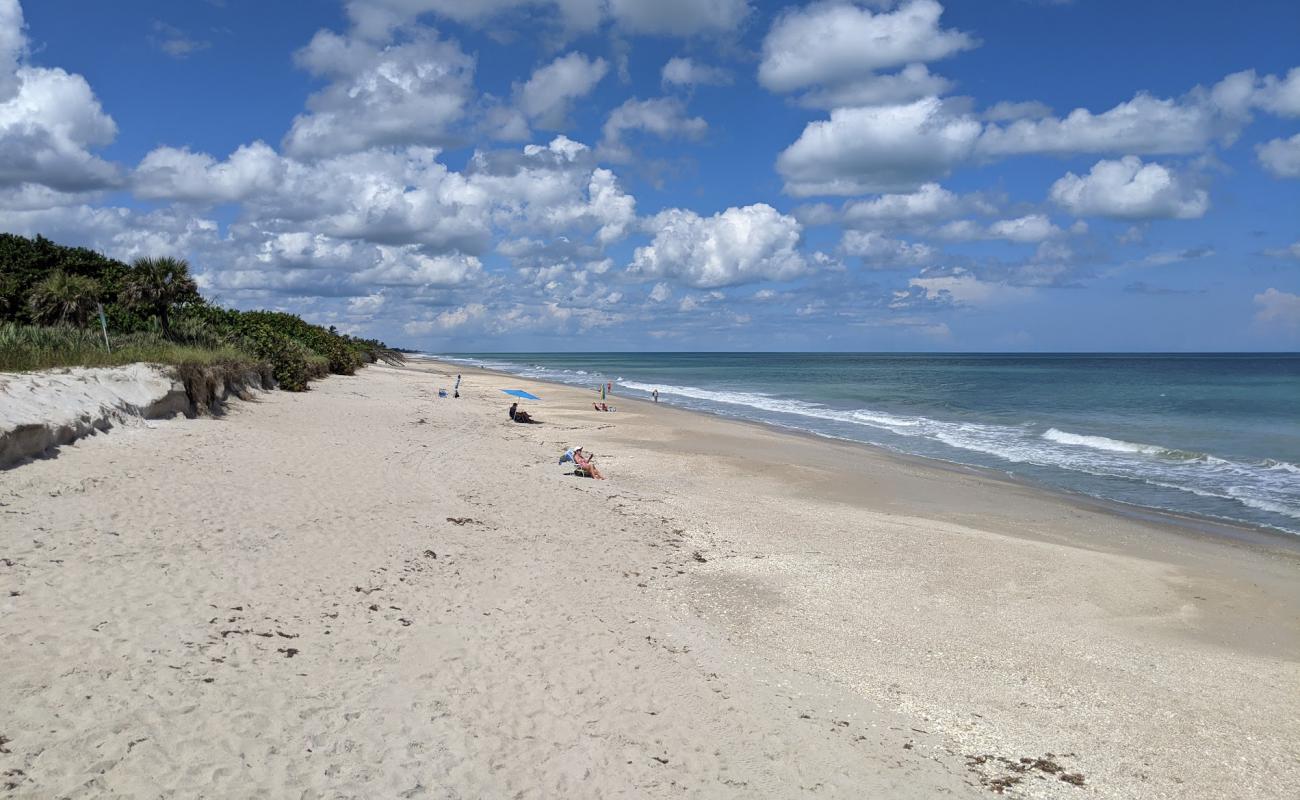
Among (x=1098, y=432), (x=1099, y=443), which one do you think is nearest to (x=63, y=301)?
(x=1099, y=443)

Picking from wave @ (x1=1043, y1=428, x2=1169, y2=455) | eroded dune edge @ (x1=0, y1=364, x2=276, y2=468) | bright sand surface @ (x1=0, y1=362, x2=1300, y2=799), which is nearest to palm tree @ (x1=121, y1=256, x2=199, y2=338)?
eroded dune edge @ (x1=0, y1=364, x2=276, y2=468)

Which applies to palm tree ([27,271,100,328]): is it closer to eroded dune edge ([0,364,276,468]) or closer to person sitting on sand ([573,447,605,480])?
eroded dune edge ([0,364,276,468])

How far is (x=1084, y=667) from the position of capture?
823 centimetres

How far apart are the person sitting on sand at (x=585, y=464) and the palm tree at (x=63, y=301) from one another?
17378 mm

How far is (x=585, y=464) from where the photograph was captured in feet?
56.7

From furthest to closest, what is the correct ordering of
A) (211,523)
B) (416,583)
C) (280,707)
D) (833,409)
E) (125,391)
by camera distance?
(833,409) → (125,391) → (211,523) → (416,583) → (280,707)

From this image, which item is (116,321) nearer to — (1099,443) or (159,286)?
(159,286)

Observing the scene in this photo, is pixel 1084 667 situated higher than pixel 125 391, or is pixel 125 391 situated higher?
pixel 125 391

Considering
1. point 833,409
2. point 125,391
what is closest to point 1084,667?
point 125,391

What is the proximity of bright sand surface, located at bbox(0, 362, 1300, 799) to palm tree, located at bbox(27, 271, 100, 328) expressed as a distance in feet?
42.0

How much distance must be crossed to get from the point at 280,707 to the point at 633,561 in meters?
5.73

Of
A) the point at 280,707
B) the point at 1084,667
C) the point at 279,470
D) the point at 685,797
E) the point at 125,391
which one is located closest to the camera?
the point at 685,797

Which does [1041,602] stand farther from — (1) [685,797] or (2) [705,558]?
(1) [685,797]

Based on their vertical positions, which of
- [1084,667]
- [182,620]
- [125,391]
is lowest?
[1084,667]
